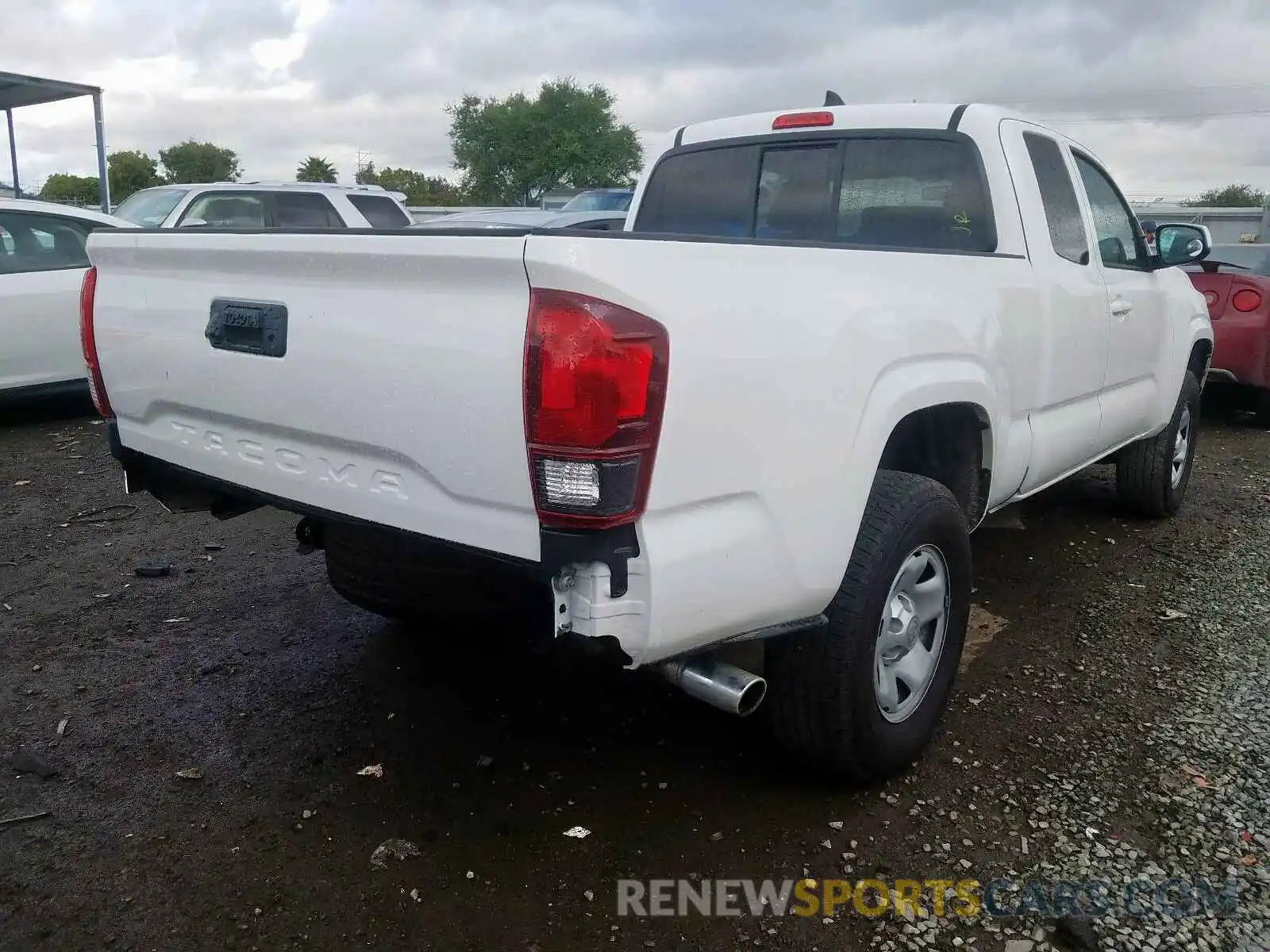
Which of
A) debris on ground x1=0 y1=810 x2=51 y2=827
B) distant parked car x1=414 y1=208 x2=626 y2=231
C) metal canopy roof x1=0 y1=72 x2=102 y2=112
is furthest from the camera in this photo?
metal canopy roof x1=0 y1=72 x2=102 y2=112

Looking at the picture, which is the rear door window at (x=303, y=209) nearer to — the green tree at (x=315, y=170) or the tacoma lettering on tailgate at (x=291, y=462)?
the tacoma lettering on tailgate at (x=291, y=462)

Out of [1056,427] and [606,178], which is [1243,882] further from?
[606,178]

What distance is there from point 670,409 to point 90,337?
196cm

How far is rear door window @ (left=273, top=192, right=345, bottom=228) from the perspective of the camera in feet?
33.2

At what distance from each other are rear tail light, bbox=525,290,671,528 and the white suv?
8.67 meters

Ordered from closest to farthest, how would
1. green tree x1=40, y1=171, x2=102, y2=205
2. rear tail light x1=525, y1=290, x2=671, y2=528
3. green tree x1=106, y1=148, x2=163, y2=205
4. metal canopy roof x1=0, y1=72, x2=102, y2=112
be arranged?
rear tail light x1=525, y1=290, x2=671, y2=528 → metal canopy roof x1=0, y1=72, x2=102, y2=112 → green tree x1=40, y1=171, x2=102, y2=205 → green tree x1=106, y1=148, x2=163, y2=205

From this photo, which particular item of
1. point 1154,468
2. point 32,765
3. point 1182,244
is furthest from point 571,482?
point 1154,468

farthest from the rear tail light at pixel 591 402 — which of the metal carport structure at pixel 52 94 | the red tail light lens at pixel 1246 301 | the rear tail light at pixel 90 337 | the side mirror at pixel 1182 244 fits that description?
the metal carport structure at pixel 52 94

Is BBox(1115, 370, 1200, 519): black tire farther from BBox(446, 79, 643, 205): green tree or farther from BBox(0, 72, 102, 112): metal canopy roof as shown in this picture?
BBox(446, 79, 643, 205): green tree

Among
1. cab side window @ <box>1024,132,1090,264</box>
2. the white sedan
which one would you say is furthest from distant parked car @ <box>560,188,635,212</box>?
cab side window @ <box>1024,132,1090,264</box>

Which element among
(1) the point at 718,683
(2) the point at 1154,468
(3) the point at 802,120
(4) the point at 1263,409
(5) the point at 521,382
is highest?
(3) the point at 802,120

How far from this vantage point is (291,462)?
2619 millimetres

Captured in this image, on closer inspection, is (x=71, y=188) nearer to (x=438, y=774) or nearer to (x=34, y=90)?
(x=34, y=90)

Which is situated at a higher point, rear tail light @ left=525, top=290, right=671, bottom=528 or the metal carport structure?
the metal carport structure
